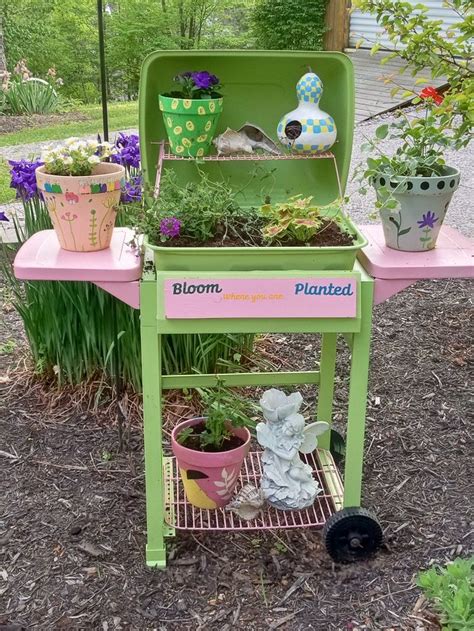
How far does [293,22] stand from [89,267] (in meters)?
10.0

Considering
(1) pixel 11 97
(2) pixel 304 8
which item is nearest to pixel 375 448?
(1) pixel 11 97

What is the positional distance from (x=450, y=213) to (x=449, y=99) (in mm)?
2689

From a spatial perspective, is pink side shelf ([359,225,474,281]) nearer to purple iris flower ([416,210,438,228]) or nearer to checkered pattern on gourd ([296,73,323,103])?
purple iris flower ([416,210,438,228])

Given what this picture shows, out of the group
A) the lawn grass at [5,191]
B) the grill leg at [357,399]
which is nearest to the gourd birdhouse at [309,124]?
the grill leg at [357,399]

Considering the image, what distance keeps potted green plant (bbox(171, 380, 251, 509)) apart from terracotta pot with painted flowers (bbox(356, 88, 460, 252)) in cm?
67

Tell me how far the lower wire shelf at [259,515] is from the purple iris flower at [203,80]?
112cm

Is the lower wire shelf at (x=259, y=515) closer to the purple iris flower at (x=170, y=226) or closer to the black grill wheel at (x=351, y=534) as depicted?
the black grill wheel at (x=351, y=534)

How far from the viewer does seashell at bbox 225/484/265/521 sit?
77.4 inches

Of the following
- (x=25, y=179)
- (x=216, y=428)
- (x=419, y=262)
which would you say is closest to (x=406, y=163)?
(x=419, y=262)

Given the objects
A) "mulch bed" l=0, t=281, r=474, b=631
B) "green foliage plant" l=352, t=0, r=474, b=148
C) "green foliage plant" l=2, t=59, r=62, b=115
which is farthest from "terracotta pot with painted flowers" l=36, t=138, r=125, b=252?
"green foliage plant" l=2, t=59, r=62, b=115

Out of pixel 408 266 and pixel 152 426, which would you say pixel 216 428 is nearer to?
pixel 152 426

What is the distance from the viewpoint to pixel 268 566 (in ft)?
6.34

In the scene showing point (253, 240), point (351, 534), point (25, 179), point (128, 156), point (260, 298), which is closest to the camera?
point (260, 298)

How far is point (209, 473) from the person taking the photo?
1952 mm
